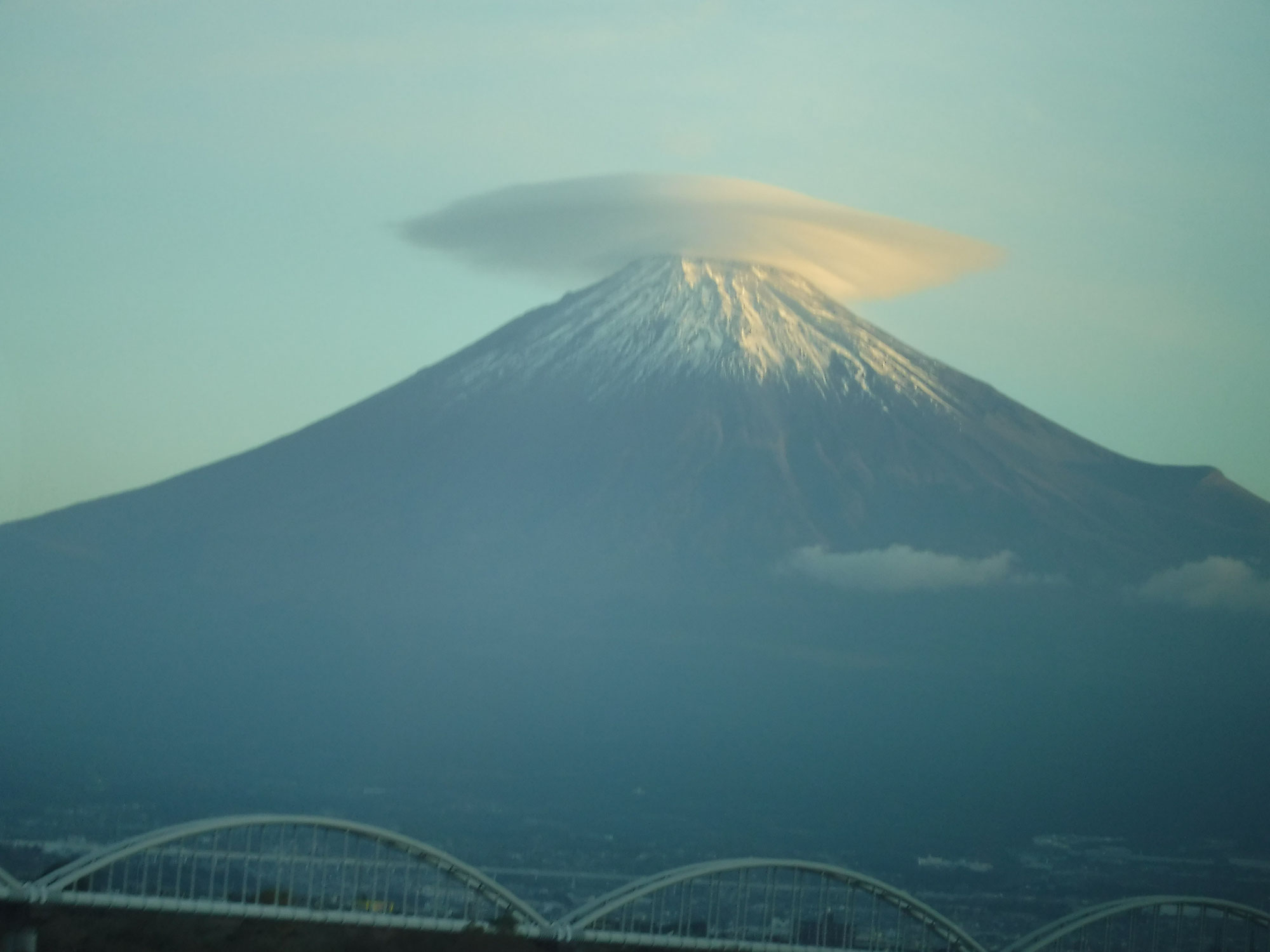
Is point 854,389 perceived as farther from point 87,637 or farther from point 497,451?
point 87,637

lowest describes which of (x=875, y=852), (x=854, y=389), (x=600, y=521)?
(x=875, y=852)

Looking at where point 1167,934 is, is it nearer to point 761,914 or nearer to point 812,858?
point 761,914

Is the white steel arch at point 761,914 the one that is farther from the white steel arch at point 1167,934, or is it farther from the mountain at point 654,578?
the mountain at point 654,578

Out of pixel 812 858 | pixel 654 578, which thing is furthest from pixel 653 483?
pixel 812 858

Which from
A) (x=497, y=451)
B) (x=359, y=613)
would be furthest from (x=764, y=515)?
(x=359, y=613)

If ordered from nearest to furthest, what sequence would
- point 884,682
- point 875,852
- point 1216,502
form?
point 875,852
point 884,682
point 1216,502

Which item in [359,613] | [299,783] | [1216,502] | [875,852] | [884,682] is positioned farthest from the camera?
[1216,502]

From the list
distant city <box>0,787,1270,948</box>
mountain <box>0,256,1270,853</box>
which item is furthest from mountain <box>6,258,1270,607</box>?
distant city <box>0,787,1270,948</box>

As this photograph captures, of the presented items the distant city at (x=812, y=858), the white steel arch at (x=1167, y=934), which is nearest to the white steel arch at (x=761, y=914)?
the distant city at (x=812, y=858)
